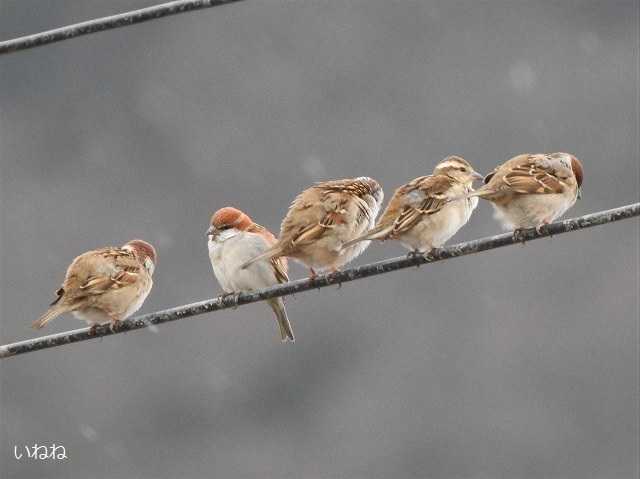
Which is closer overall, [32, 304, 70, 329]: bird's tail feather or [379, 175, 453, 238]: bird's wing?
[379, 175, 453, 238]: bird's wing

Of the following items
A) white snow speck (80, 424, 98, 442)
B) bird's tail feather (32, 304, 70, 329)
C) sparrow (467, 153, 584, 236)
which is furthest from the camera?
white snow speck (80, 424, 98, 442)

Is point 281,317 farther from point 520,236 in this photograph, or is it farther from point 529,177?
point 520,236

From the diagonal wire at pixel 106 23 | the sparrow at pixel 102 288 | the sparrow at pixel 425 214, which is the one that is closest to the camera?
the diagonal wire at pixel 106 23

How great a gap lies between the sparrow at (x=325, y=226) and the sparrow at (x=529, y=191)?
2.25ft

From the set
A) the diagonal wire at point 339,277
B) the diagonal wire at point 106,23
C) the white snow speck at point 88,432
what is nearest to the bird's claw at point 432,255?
the diagonal wire at point 339,277

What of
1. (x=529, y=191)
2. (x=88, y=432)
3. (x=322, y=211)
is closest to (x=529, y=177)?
(x=529, y=191)

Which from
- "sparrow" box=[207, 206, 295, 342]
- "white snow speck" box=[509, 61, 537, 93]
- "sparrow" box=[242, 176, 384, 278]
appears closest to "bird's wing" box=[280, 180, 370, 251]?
"sparrow" box=[242, 176, 384, 278]

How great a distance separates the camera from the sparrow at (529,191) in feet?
28.0

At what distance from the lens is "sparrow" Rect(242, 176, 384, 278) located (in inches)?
331

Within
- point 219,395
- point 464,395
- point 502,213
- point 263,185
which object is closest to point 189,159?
point 263,185

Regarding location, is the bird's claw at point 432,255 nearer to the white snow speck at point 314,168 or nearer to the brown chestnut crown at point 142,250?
the brown chestnut crown at point 142,250

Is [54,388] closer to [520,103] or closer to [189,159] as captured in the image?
[189,159]

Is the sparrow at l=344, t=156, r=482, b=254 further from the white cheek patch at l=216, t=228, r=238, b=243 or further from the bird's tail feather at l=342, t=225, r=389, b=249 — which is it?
the white cheek patch at l=216, t=228, r=238, b=243

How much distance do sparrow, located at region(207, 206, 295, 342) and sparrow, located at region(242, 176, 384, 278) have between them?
0.35m
